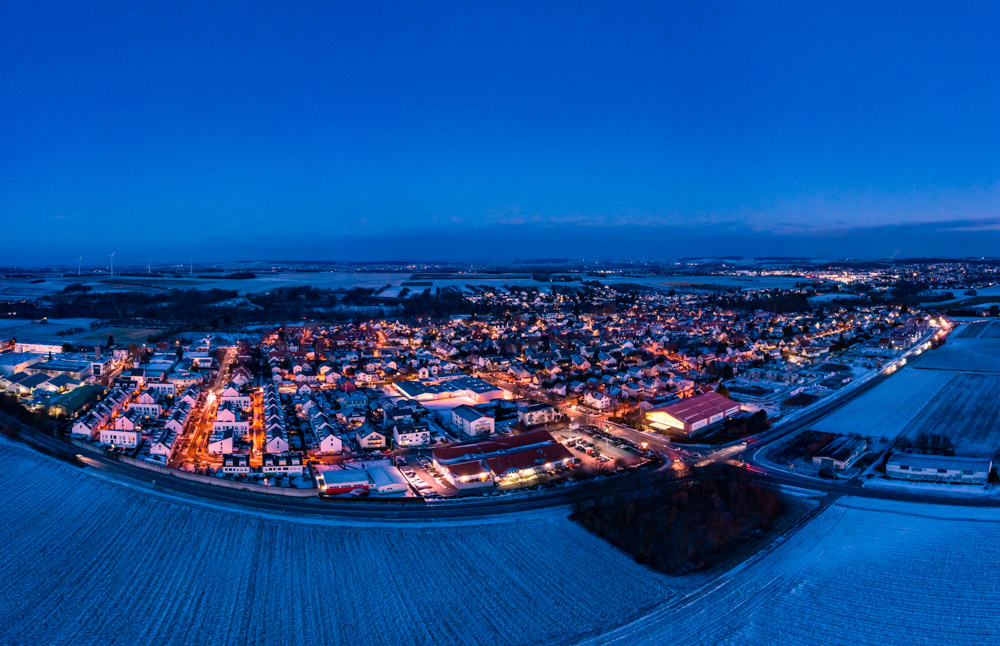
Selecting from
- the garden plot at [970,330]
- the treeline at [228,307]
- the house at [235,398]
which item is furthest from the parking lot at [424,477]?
the garden plot at [970,330]

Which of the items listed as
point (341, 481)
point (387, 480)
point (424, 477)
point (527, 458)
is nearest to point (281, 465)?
point (341, 481)

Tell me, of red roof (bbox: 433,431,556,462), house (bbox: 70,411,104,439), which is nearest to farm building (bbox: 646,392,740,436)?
red roof (bbox: 433,431,556,462)

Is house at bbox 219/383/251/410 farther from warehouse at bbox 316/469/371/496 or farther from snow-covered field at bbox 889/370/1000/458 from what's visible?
snow-covered field at bbox 889/370/1000/458

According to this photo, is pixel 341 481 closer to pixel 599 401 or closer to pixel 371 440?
pixel 371 440

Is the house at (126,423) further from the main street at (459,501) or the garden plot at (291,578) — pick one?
the garden plot at (291,578)

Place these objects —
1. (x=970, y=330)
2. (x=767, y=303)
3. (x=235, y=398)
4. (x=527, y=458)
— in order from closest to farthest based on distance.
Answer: (x=527, y=458), (x=235, y=398), (x=970, y=330), (x=767, y=303)
